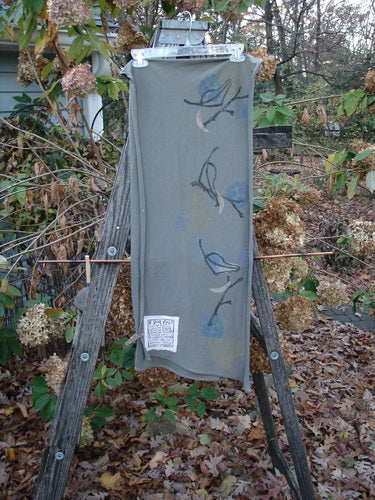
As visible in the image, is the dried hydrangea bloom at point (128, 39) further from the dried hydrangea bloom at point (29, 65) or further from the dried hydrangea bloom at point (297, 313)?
the dried hydrangea bloom at point (297, 313)

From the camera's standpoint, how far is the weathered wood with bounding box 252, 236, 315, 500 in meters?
1.53

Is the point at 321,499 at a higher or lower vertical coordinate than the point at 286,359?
lower

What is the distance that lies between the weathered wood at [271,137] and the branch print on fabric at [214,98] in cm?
17

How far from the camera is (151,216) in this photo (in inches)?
57.5

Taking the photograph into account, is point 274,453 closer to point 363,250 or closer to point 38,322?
point 363,250

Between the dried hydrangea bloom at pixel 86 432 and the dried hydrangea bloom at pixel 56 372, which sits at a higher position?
the dried hydrangea bloom at pixel 56 372

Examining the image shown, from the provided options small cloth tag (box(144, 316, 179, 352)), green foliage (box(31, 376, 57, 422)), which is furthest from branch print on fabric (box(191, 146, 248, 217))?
green foliage (box(31, 376, 57, 422))

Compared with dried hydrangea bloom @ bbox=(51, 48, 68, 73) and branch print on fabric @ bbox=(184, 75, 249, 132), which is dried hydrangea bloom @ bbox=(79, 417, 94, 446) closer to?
branch print on fabric @ bbox=(184, 75, 249, 132)

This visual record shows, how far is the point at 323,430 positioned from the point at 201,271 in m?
1.83

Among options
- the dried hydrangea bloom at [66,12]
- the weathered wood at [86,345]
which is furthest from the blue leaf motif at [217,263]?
the dried hydrangea bloom at [66,12]

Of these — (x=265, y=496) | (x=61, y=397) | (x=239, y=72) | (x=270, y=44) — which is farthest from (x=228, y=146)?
(x=270, y=44)

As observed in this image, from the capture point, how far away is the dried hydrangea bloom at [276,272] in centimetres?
165

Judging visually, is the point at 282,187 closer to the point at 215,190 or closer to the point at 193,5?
the point at 215,190

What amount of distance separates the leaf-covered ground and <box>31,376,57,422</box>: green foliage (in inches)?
18.9
